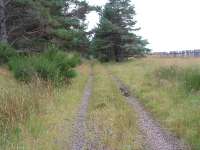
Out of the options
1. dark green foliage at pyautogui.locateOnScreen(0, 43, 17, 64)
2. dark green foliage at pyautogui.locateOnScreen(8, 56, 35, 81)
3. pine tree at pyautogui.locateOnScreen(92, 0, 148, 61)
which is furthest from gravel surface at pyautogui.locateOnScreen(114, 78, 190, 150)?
pine tree at pyautogui.locateOnScreen(92, 0, 148, 61)

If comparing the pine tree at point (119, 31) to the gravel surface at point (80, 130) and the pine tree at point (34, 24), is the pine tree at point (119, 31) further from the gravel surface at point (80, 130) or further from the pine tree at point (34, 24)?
the gravel surface at point (80, 130)

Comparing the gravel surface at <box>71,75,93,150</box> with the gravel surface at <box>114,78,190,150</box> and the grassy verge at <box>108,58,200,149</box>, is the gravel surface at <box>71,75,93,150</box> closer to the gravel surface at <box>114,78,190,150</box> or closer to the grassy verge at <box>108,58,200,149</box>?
the gravel surface at <box>114,78,190,150</box>

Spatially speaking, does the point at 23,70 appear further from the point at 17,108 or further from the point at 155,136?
the point at 155,136

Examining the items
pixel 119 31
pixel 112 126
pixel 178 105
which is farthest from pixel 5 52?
pixel 119 31

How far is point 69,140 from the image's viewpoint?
21.9 feet

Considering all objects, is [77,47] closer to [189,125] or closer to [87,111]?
[87,111]

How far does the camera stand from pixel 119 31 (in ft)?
130

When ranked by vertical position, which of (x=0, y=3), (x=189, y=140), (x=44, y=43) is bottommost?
(x=189, y=140)

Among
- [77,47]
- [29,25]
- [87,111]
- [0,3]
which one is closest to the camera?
[87,111]

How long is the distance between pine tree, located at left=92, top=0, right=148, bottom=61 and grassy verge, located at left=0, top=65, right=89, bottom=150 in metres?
30.4

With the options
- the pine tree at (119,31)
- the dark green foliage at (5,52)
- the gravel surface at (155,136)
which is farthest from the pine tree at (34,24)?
the pine tree at (119,31)

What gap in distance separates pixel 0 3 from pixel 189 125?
49.6 feet

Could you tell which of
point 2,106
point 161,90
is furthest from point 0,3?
point 2,106

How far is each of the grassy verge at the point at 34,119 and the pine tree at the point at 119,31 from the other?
1197 inches
